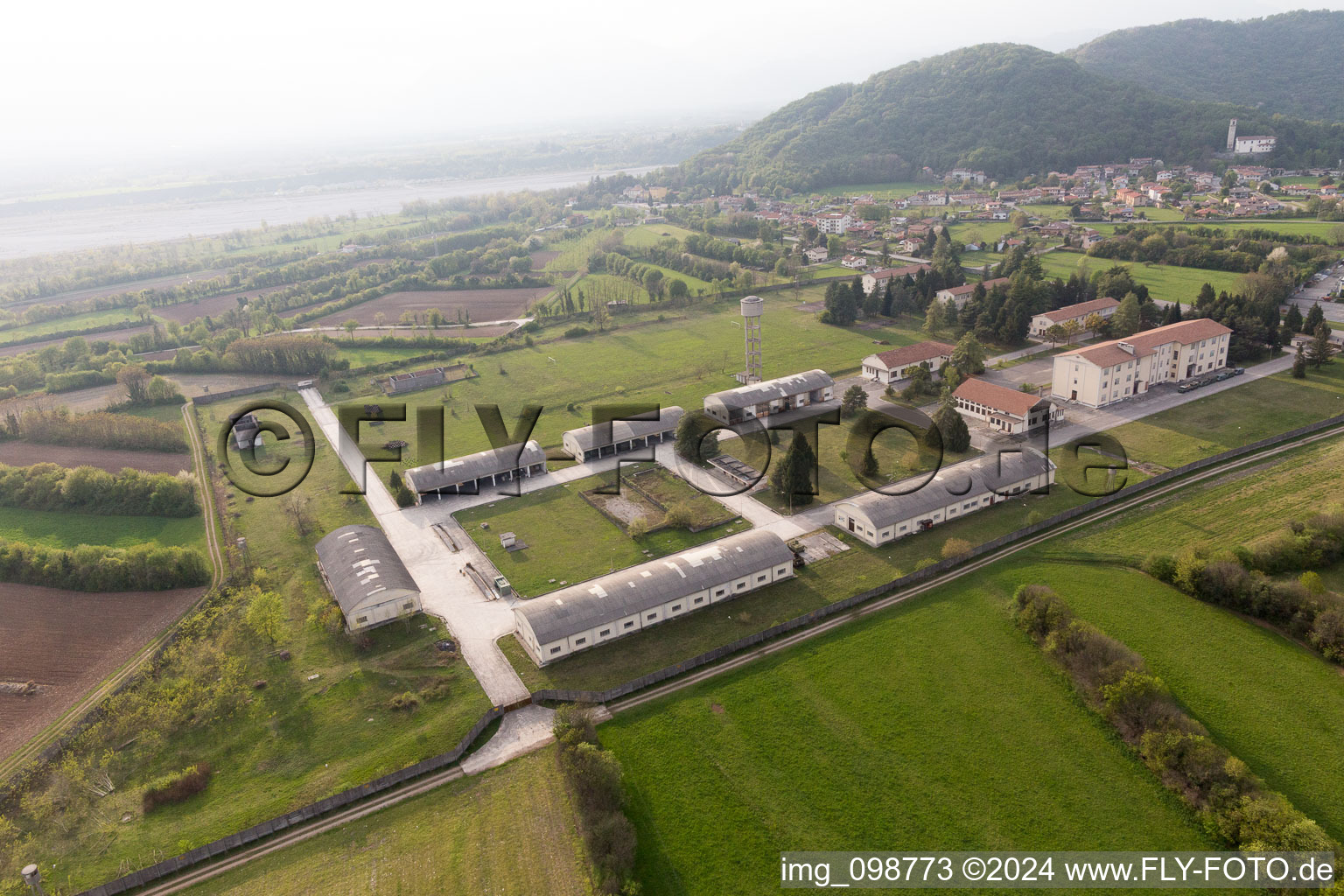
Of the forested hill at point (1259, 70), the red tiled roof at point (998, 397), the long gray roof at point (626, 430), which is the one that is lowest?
the long gray roof at point (626, 430)

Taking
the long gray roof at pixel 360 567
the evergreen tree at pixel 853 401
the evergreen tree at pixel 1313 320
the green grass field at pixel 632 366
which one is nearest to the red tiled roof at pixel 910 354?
the green grass field at pixel 632 366

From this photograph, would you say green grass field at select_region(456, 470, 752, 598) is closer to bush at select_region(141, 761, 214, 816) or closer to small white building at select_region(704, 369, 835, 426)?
small white building at select_region(704, 369, 835, 426)

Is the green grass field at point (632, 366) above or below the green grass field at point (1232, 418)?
above

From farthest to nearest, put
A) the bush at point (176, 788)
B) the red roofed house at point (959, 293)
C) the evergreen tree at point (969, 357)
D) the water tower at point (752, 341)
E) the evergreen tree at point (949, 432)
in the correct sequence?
the red roofed house at point (959, 293)
the evergreen tree at point (969, 357)
the water tower at point (752, 341)
the evergreen tree at point (949, 432)
the bush at point (176, 788)

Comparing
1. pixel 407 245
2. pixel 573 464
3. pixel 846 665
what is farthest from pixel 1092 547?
pixel 407 245

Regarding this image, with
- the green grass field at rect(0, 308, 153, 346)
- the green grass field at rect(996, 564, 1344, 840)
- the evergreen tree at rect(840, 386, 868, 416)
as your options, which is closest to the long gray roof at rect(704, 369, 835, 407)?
the evergreen tree at rect(840, 386, 868, 416)

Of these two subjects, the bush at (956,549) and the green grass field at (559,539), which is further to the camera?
the green grass field at (559,539)

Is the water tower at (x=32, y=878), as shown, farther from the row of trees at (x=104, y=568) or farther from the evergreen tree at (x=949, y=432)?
the evergreen tree at (x=949, y=432)

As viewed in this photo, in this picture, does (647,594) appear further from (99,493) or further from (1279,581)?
(99,493)
